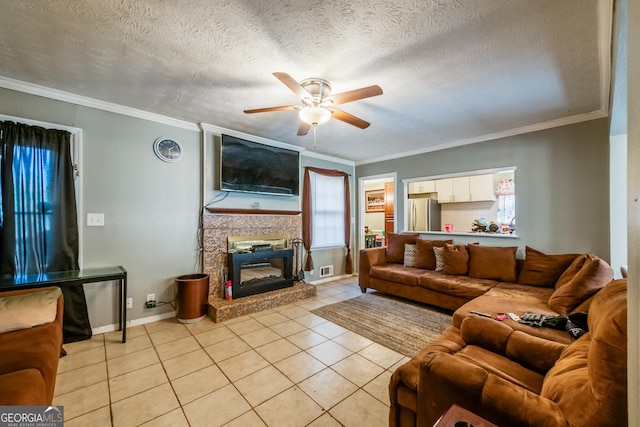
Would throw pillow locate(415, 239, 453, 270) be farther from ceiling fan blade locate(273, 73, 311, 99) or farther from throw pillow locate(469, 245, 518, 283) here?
ceiling fan blade locate(273, 73, 311, 99)

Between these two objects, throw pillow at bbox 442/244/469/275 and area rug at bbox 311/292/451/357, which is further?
throw pillow at bbox 442/244/469/275

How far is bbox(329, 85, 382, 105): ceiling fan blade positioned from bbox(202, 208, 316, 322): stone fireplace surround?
2184 mm

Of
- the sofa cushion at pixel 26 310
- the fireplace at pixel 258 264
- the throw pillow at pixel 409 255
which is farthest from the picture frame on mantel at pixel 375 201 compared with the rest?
the sofa cushion at pixel 26 310

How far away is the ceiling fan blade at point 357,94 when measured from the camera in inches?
74.5

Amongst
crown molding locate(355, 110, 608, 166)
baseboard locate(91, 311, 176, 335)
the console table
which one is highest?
crown molding locate(355, 110, 608, 166)

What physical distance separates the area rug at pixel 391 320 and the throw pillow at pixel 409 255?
23.2 inches

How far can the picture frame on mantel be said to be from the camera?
7.73 metres

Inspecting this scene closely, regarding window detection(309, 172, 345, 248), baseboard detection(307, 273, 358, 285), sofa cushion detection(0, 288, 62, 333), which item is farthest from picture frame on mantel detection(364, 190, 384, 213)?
sofa cushion detection(0, 288, 62, 333)

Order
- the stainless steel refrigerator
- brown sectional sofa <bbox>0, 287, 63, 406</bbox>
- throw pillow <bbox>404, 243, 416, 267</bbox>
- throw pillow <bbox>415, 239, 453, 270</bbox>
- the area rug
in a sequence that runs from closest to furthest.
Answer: brown sectional sofa <bbox>0, 287, 63, 406</bbox>, the area rug, throw pillow <bbox>415, 239, 453, 270</bbox>, throw pillow <bbox>404, 243, 416, 267</bbox>, the stainless steel refrigerator

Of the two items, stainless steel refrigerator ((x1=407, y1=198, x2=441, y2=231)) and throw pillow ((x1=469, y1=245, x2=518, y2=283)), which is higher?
stainless steel refrigerator ((x1=407, y1=198, x2=441, y2=231))

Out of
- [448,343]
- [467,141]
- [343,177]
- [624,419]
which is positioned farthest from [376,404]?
[343,177]

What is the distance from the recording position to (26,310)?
5.68 feet

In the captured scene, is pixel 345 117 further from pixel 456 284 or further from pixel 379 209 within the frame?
pixel 379 209

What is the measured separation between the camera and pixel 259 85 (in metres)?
2.32
